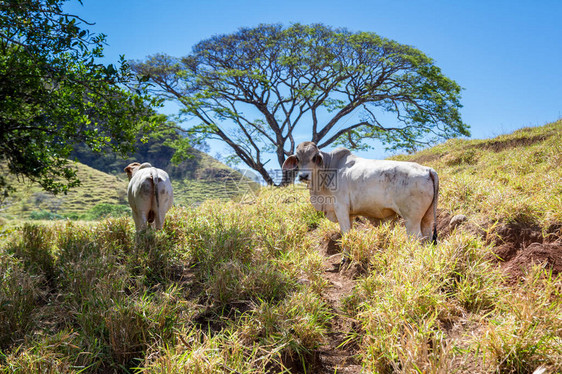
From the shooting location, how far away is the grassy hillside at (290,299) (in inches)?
91.6

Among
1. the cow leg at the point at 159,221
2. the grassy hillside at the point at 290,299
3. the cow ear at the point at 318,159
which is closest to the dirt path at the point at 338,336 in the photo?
the grassy hillside at the point at 290,299

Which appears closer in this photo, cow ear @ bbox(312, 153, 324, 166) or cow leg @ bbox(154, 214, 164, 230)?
cow ear @ bbox(312, 153, 324, 166)

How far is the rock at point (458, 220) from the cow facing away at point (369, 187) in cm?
79

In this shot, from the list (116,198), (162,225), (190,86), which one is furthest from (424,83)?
(116,198)

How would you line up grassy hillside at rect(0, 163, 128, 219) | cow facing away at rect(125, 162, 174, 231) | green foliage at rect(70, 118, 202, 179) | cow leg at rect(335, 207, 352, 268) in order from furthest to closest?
1. grassy hillside at rect(0, 163, 128, 219)
2. green foliage at rect(70, 118, 202, 179)
3. cow facing away at rect(125, 162, 174, 231)
4. cow leg at rect(335, 207, 352, 268)

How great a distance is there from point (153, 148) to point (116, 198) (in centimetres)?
2249

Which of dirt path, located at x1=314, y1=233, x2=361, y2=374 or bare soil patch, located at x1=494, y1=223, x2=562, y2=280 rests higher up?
bare soil patch, located at x1=494, y1=223, x2=562, y2=280

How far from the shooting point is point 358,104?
62.3 ft

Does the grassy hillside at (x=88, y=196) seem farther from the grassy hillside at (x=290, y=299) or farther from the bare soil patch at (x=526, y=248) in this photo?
the bare soil patch at (x=526, y=248)

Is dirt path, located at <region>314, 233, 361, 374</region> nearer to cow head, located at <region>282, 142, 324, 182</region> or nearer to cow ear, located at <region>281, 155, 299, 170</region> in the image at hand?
cow head, located at <region>282, 142, 324, 182</region>

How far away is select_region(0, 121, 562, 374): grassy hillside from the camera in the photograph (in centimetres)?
233

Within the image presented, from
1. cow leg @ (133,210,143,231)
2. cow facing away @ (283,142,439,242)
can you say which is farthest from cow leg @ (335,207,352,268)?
cow leg @ (133,210,143,231)

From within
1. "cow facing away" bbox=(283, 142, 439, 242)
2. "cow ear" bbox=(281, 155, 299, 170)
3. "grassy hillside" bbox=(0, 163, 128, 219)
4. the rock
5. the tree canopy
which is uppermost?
the tree canopy

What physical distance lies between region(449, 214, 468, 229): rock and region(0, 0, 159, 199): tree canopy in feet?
17.4
